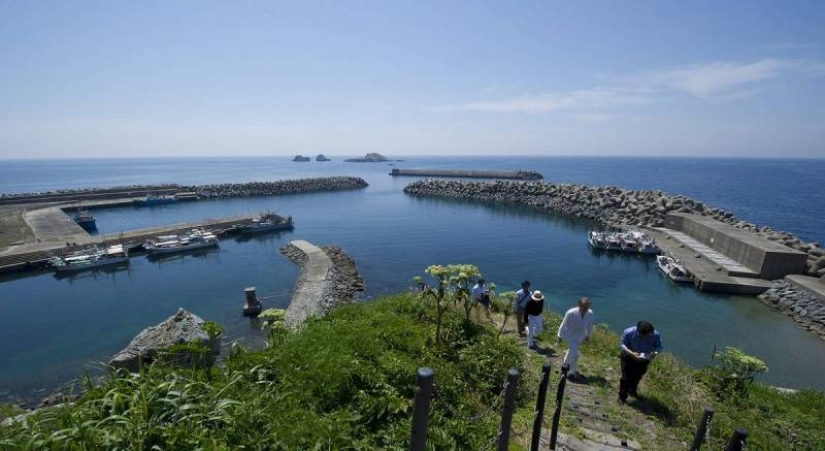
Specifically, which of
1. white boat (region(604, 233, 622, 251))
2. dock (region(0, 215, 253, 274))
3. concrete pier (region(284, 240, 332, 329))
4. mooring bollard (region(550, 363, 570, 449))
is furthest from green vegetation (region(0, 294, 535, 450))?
dock (region(0, 215, 253, 274))

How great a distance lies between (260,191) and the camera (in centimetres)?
6088

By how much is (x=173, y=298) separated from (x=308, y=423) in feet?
62.8

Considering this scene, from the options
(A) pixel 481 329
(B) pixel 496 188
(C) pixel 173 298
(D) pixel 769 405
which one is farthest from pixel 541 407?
(B) pixel 496 188

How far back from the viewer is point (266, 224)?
34.2 metres

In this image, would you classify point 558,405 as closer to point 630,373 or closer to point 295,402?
point 630,373

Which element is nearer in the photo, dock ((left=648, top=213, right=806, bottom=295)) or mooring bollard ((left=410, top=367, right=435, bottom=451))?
mooring bollard ((left=410, top=367, right=435, bottom=451))

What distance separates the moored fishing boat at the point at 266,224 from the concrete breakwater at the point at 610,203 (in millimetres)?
29456

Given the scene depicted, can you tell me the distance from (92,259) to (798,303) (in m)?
39.9

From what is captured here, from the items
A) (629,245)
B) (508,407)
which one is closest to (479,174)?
(629,245)

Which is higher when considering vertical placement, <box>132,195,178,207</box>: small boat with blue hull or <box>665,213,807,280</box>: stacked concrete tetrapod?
<box>132,195,178,207</box>: small boat with blue hull

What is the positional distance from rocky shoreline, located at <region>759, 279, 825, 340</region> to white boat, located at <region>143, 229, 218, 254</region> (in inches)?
1403

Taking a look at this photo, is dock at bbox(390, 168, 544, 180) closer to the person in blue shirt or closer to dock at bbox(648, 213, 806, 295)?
dock at bbox(648, 213, 806, 295)

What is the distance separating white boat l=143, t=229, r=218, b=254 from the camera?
88.6 ft

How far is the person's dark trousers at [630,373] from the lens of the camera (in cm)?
606
